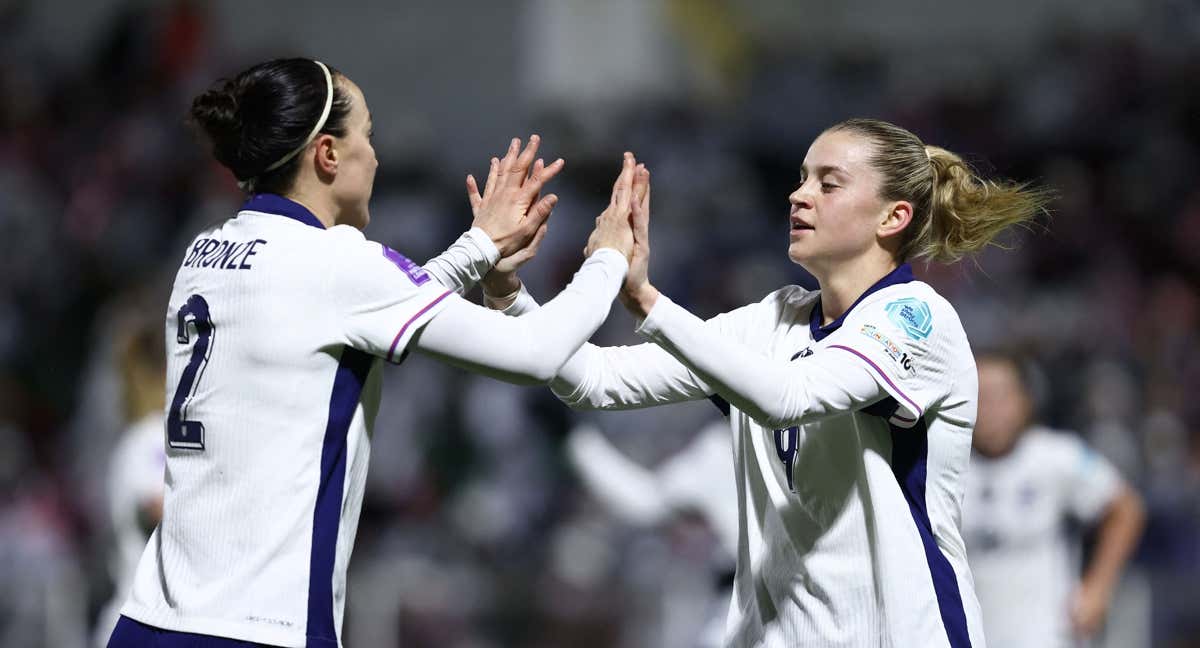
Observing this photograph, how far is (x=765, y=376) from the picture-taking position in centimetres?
282

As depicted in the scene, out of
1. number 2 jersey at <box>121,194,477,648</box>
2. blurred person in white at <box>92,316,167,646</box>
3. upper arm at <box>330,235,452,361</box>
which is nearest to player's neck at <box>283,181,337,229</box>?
number 2 jersey at <box>121,194,477,648</box>

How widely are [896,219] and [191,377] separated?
4.95 ft

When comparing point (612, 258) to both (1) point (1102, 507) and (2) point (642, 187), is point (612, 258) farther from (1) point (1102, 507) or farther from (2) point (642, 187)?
(1) point (1102, 507)

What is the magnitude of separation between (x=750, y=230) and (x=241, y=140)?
7749mm

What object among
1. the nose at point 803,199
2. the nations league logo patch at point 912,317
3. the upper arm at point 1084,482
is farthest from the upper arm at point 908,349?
the upper arm at point 1084,482

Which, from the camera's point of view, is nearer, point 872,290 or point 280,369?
point 280,369

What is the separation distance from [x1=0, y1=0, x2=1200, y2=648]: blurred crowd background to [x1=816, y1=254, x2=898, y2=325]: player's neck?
3.04 metres

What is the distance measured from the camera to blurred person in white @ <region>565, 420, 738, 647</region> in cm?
600

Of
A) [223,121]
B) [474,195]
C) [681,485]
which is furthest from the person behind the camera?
[681,485]

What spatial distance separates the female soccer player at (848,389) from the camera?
9.54 ft

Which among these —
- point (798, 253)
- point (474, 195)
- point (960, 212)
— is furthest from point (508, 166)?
point (960, 212)

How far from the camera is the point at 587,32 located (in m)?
11.3

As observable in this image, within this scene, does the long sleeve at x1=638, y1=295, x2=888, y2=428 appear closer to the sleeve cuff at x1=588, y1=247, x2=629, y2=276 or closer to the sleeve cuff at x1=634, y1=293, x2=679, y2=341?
the sleeve cuff at x1=634, y1=293, x2=679, y2=341

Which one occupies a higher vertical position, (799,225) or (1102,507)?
(799,225)
